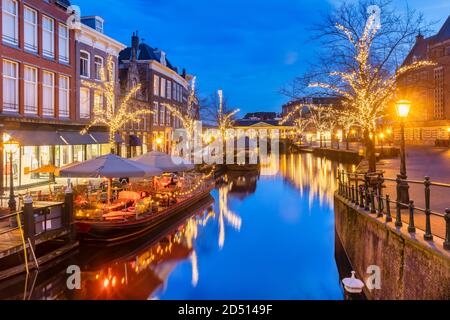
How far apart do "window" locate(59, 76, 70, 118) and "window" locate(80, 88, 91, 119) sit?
2.05m

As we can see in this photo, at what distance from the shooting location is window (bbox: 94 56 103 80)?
32469 millimetres

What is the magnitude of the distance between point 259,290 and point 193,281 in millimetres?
1892

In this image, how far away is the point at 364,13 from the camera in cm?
2098

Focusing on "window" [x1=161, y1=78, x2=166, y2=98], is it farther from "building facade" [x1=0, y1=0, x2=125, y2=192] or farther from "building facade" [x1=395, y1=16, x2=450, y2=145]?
"building facade" [x1=395, y1=16, x2=450, y2=145]

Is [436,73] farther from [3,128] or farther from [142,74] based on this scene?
[3,128]

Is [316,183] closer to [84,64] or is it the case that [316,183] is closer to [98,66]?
[98,66]

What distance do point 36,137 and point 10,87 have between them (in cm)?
290

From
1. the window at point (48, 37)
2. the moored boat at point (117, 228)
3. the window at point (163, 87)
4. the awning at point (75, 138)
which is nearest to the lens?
the moored boat at point (117, 228)

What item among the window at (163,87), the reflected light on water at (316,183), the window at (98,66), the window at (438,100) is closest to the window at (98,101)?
the window at (98,66)

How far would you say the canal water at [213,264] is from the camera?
11.2 m

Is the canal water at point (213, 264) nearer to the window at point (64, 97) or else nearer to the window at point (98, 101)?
the window at point (64, 97)

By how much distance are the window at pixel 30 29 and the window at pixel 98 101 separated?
7967mm

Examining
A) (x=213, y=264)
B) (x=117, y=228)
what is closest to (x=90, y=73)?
(x=117, y=228)

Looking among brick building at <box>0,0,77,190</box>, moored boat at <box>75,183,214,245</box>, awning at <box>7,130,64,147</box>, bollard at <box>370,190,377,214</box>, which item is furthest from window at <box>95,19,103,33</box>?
bollard at <box>370,190,377,214</box>
